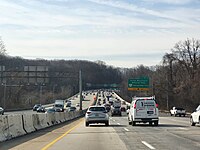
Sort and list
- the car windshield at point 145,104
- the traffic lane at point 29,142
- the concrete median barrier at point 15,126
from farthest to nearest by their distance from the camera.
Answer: the car windshield at point 145,104 < the concrete median barrier at point 15,126 < the traffic lane at point 29,142

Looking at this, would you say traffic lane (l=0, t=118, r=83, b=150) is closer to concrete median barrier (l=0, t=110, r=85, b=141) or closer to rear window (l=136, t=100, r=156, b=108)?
concrete median barrier (l=0, t=110, r=85, b=141)

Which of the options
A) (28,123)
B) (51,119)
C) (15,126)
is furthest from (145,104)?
(15,126)

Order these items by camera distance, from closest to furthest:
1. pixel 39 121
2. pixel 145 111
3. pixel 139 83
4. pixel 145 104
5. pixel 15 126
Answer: pixel 15 126
pixel 39 121
pixel 145 111
pixel 145 104
pixel 139 83

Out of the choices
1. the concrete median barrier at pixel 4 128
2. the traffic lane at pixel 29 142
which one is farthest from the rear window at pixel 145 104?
the concrete median barrier at pixel 4 128

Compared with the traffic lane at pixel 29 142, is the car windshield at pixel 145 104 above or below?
above

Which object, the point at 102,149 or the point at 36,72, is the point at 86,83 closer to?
the point at 36,72

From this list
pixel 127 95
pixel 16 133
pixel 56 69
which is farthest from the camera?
pixel 127 95

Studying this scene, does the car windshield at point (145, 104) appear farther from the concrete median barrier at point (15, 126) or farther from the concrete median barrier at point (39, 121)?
the concrete median barrier at point (15, 126)

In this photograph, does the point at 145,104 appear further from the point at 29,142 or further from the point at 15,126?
the point at 29,142

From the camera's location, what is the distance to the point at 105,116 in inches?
1219

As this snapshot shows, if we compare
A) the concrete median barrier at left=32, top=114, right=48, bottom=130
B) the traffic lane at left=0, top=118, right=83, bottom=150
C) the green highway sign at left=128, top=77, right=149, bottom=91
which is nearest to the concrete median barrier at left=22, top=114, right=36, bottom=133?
the concrete median barrier at left=32, top=114, right=48, bottom=130

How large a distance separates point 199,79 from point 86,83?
28095 mm

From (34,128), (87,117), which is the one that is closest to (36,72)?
(87,117)

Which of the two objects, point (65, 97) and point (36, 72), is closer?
point (36, 72)
